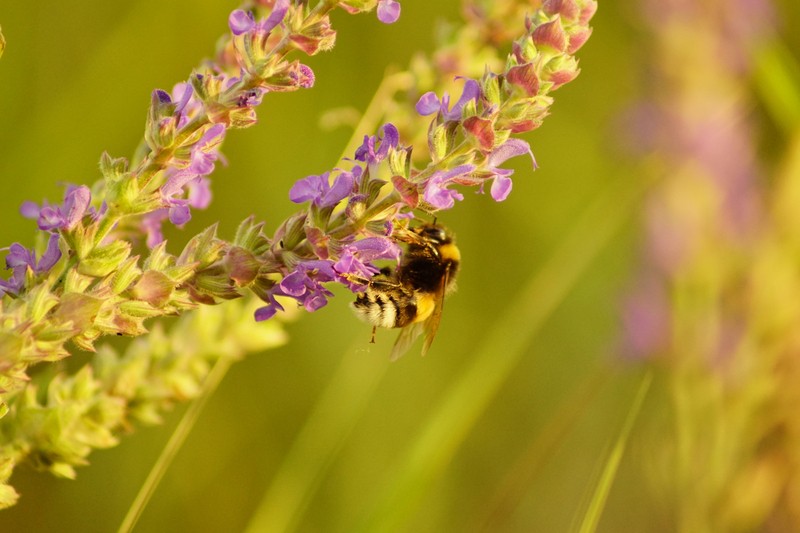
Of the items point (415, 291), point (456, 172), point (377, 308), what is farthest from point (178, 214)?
point (415, 291)

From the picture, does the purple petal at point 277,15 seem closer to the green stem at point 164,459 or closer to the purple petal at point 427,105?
the purple petal at point 427,105

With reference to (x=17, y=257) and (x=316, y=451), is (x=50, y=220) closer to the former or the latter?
(x=17, y=257)

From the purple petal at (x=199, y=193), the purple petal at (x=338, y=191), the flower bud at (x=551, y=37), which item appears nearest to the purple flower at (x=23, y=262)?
the purple petal at (x=199, y=193)

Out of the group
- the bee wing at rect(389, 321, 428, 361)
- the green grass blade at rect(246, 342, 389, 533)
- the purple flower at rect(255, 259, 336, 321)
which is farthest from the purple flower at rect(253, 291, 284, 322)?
the bee wing at rect(389, 321, 428, 361)

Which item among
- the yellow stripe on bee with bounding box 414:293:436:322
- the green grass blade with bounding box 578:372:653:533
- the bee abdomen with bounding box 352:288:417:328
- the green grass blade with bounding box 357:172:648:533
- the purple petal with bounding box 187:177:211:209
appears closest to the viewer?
the purple petal with bounding box 187:177:211:209

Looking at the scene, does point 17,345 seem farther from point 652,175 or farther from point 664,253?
point 664,253

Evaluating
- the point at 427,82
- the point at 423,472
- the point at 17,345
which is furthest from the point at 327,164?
the point at 17,345

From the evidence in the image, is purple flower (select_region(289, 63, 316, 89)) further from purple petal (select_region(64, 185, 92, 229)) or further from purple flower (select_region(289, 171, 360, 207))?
purple petal (select_region(64, 185, 92, 229))
